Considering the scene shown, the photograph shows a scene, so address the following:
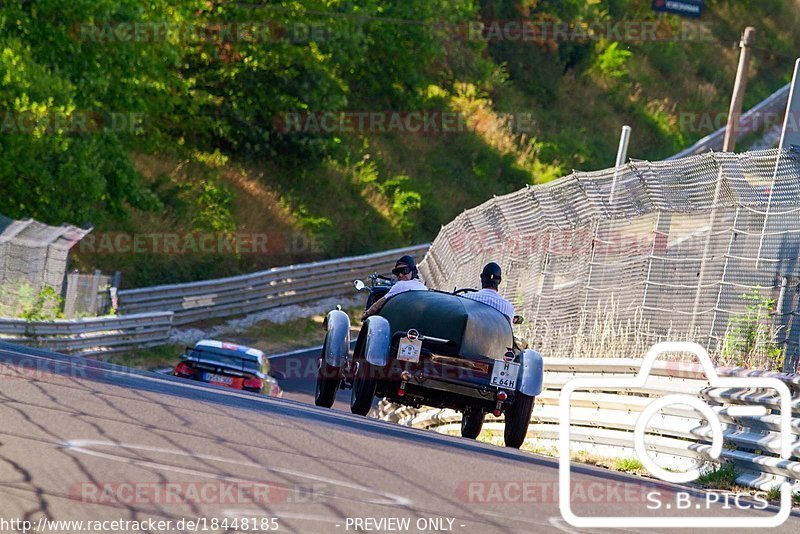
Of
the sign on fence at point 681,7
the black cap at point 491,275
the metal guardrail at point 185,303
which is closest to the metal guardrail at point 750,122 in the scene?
the sign on fence at point 681,7

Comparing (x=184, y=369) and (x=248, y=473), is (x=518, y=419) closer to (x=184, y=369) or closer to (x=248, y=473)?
(x=248, y=473)

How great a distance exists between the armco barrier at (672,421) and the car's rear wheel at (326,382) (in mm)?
2366

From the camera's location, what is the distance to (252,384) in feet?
67.5

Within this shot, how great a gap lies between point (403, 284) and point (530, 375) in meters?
1.99

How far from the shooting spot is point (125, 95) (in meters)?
33.4

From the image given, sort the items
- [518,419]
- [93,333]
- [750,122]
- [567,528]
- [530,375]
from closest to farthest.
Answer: [567,528] → [530,375] → [518,419] → [93,333] → [750,122]

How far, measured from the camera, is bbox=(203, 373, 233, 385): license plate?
20719mm

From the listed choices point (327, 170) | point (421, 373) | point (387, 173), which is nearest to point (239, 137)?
point (327, 170)

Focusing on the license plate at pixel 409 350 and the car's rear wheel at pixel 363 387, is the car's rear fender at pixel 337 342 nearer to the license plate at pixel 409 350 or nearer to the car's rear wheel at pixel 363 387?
the car's rear wheel at pixel 363 387

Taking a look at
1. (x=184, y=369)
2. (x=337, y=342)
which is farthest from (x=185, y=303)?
(x=337, y=342)

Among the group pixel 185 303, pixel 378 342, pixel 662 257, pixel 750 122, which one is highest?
pixel 750 122

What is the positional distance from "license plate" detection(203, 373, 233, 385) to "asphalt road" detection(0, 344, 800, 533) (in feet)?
28.6

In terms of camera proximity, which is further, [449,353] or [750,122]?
[750,122]

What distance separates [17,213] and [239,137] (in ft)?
51.4
